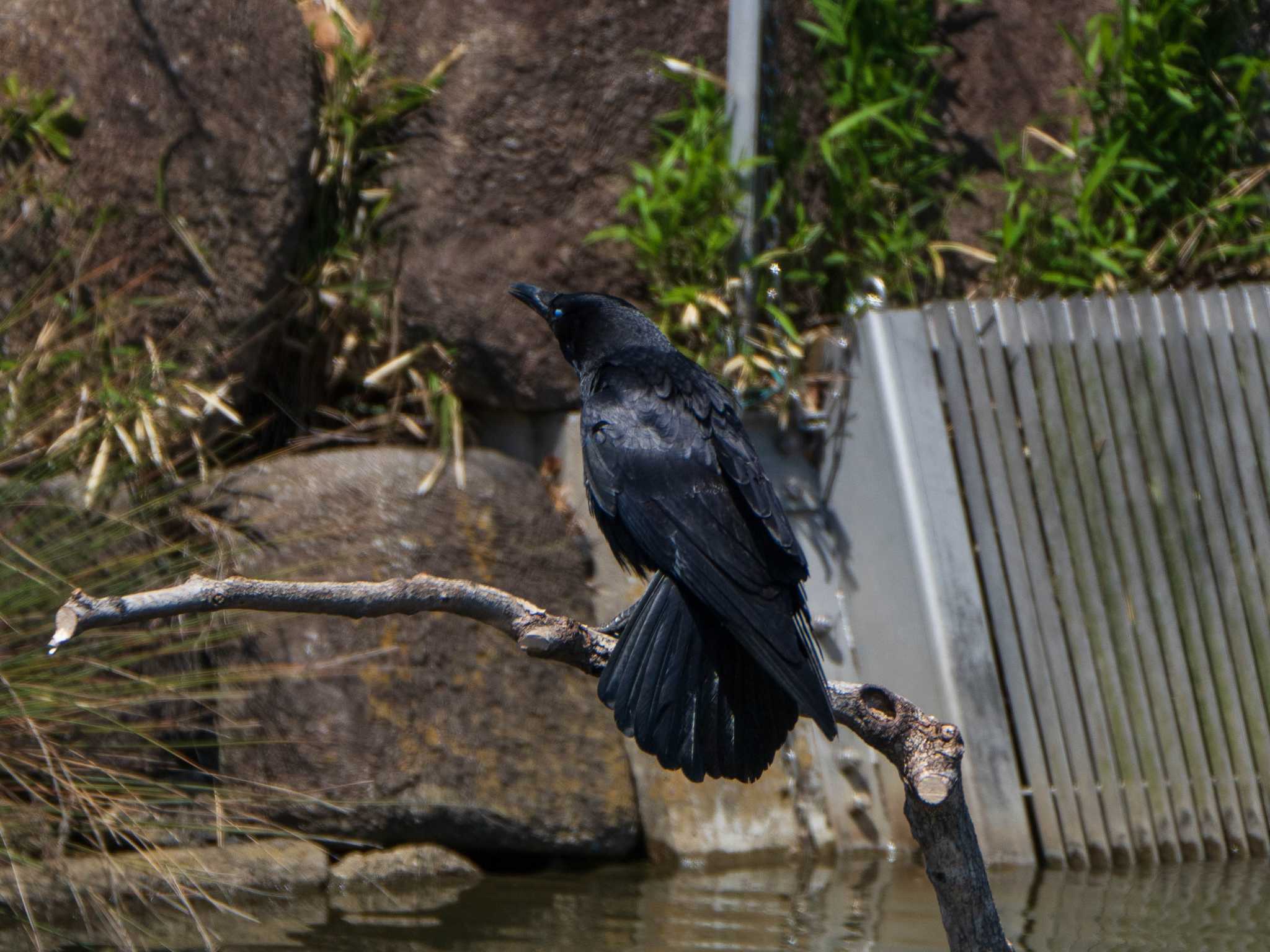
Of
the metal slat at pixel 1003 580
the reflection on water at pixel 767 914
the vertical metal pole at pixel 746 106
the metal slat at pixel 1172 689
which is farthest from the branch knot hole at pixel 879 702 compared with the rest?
the vertical metal pole at pixel 746 106

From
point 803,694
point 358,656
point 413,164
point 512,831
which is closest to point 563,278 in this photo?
point 413,164

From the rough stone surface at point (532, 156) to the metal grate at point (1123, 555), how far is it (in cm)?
138

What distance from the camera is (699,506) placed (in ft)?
8.90

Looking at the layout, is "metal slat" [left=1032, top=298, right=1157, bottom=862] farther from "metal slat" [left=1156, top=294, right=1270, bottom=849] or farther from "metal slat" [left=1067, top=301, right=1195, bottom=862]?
"metal slat" [left=1156, top=294, right=1270, bottom=849]

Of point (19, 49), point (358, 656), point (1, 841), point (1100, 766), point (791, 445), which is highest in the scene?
point (19, 49)

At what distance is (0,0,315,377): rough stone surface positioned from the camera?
4.89 meters

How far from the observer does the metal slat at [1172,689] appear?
429 centimetres

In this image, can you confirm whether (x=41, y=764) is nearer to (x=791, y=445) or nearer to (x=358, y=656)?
(x=358, y=656)

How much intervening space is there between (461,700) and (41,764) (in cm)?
124

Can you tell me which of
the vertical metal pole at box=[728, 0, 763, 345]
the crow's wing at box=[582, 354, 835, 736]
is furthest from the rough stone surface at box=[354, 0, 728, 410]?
the crow's wing at box=[582, 354, 835, 736]

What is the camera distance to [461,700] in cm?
450

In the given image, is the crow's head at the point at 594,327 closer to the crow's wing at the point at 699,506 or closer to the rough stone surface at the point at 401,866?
the crow's wing at the point at 699,506

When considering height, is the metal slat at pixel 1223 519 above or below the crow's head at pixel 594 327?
below

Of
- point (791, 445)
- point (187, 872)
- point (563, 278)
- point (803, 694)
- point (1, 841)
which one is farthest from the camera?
point (563, 278)
